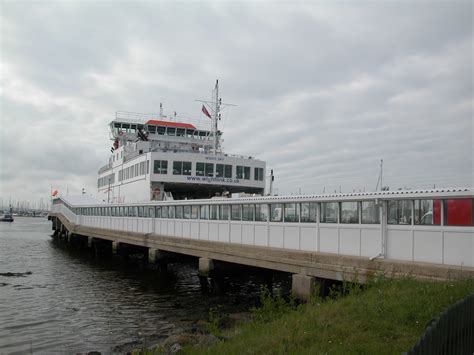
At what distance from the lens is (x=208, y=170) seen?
114 ft

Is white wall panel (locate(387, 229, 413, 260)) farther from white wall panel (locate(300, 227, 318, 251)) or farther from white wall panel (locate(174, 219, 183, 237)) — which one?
white wall panel (locate(174, 219, 183, 237))

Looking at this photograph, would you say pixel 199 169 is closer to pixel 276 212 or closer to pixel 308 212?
pixel 276 212

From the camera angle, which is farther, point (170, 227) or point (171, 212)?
point (171, 212)

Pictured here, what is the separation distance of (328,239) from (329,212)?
2.58 feet

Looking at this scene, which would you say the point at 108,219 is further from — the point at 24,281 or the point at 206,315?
the point at 206,315

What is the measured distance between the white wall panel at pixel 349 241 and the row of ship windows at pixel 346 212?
0.27m

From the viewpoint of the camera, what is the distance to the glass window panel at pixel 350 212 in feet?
41.4

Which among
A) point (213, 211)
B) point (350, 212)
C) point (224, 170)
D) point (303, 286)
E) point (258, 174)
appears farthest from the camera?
point (258, 174)

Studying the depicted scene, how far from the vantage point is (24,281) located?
2217 cm

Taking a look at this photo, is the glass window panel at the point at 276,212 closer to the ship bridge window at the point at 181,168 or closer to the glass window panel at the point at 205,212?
the glass window panel at the point at 205,212

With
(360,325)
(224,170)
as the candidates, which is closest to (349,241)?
(360,325)

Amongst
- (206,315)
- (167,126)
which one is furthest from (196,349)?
(167,126)

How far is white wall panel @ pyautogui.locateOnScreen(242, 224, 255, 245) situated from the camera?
659 inches

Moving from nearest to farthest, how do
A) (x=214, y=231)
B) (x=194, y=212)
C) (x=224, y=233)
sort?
(x=224, y=233) < (x=214, y=231) < (x=194, y=212)
